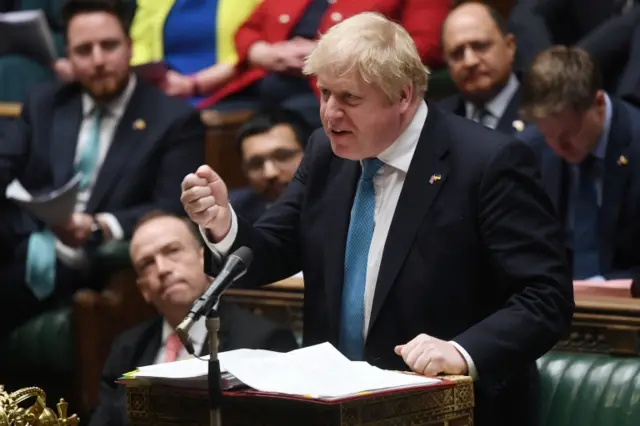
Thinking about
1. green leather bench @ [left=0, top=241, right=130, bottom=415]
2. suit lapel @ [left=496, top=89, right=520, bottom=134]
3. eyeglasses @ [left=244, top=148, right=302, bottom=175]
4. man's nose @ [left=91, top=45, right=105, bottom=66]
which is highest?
man's nose @ [left=91, top=45, right=105, bottom=66]

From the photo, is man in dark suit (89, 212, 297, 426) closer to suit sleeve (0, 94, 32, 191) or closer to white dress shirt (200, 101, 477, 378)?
white dress shirt (200, 101, 477, 378)

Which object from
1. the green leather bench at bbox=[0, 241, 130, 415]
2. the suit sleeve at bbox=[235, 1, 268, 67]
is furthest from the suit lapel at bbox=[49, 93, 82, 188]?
the suit sleeve at bbox=[235, 1, 268, 67]

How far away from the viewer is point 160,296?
323 cm

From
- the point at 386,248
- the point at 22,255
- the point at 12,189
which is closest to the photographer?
the point at 386,248

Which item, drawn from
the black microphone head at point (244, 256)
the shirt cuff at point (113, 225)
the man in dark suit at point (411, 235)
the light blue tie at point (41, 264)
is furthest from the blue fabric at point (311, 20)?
the black microphone head at point (244, 256)

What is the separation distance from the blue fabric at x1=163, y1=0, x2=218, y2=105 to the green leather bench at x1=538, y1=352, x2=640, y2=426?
258 centimetres

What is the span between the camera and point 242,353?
2.07 m

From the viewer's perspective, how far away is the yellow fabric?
16.2 feet

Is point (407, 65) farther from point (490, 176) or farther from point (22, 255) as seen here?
point (22, 255)

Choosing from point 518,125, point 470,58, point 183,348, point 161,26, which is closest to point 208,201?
point 183,348

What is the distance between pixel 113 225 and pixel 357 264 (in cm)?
186

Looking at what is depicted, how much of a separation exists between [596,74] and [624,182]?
300 millimetres

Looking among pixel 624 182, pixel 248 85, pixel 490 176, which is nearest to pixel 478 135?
pixel 490 176

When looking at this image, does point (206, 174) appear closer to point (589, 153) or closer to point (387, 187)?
point (387, 187)
